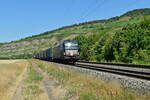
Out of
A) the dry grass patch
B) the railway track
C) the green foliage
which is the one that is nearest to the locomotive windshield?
the green foliage

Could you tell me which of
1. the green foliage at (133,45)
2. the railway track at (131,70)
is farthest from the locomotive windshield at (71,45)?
the railway track at (131,70)

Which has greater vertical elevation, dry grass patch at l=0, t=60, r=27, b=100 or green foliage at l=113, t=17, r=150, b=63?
green foliage at l=113, t=17, r=150, b=63

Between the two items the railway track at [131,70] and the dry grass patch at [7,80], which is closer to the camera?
the railway track at [131,70]

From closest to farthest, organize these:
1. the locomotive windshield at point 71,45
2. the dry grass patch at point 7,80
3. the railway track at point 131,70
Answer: the railway track at point 131,70, the dry grass patch at point 7,80, the locomotive windshield at point 71,45

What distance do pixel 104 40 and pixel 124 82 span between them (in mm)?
38305

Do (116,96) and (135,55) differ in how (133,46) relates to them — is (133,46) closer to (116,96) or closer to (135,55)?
(135,55)

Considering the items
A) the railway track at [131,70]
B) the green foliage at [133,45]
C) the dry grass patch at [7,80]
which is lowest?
the dry grass patch at [7,80]

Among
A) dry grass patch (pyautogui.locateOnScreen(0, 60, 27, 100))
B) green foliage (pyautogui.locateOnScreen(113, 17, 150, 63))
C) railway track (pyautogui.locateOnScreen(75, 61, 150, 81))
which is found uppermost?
green foliage (pyautogui.locateOnScreen(113, 17, 150, 63))

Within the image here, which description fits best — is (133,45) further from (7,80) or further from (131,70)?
(7,80)

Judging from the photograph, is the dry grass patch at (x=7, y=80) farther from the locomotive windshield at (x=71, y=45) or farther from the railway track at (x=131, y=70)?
the locomotive windshield at (x=71, y=45)

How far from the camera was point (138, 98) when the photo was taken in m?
9.13

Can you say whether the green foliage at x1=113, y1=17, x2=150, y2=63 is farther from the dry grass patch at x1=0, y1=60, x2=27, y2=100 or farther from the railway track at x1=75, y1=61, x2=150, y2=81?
the dry grass patch at x1=0, y1=60, x2=27, y2=100

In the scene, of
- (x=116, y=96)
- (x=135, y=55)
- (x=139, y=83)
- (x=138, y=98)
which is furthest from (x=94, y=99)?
(x=135, y=55)

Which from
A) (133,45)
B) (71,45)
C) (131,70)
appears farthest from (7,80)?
(133,45)
